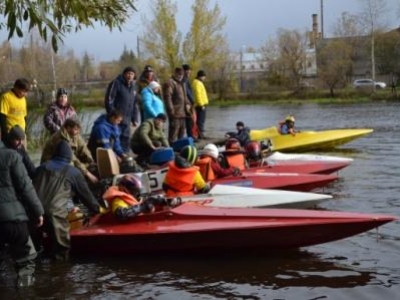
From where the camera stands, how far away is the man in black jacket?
655 centimetres

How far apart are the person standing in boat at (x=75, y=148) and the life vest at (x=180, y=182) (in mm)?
1185

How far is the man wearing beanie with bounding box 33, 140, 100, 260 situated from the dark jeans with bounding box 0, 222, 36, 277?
2.33 ft

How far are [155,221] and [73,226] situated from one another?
103 cm

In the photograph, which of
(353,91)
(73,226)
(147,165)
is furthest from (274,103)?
(73,226)

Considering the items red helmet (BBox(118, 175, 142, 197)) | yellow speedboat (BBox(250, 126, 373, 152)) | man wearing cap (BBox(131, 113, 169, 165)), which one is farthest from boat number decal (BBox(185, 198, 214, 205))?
yellow speedboat (BBox(250, 126, 373, 152))

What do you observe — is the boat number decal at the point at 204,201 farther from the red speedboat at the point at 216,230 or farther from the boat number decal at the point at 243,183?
the boat number decal at the point at 243,183

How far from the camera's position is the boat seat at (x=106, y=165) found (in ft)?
33.7

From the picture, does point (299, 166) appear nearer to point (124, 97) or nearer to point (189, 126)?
point (124, 97)

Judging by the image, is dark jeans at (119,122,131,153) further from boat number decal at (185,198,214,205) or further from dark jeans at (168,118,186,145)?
boat number decal at (185,198,214,205)

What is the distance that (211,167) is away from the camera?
35.1 ft

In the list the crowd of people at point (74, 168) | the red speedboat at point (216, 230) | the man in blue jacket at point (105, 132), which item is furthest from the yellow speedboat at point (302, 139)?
the red speedboat at point (216, 230)

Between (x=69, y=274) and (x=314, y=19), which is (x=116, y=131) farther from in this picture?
(x=314, y=19)

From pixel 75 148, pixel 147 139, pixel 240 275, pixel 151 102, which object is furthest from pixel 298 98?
pixel 240 275

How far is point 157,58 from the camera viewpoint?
187 feet
